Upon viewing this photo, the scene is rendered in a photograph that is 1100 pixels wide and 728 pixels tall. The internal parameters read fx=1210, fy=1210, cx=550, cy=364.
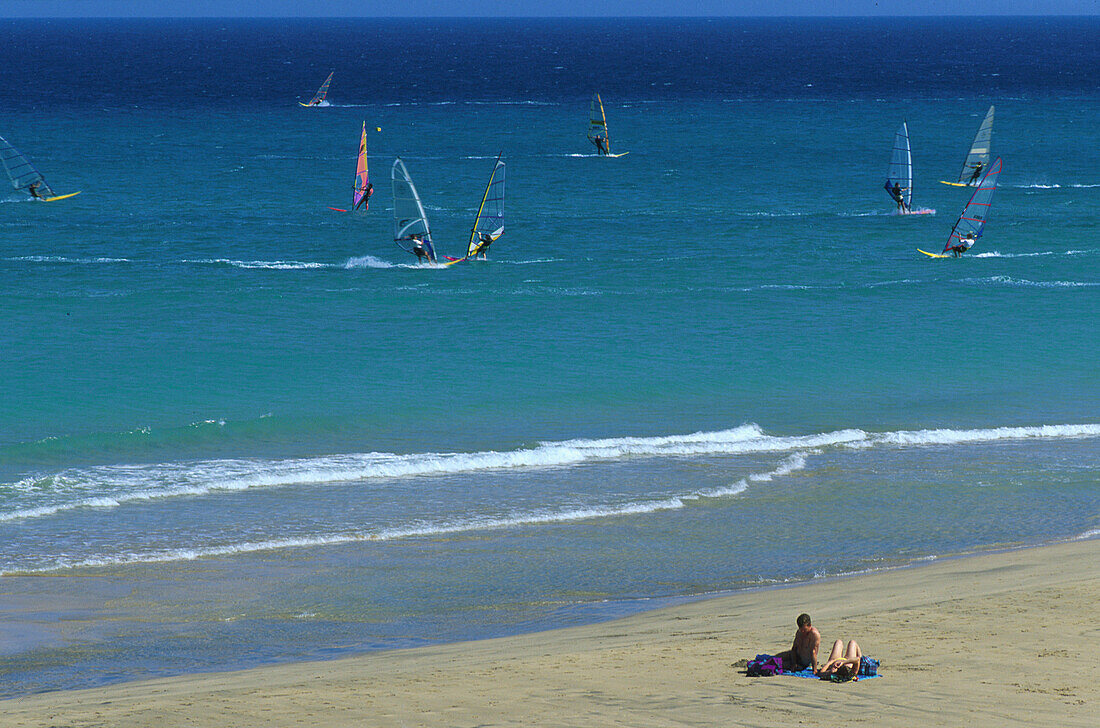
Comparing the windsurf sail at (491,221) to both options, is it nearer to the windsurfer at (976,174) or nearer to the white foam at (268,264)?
the white foam at (268,264)

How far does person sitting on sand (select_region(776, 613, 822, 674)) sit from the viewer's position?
1019 cm

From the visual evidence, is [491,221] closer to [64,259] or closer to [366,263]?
[366,263]

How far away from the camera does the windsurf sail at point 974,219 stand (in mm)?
35875

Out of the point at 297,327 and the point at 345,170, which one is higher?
the point at 345,170

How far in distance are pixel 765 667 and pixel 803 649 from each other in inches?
14.1

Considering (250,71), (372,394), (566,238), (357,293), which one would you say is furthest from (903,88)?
(372,394)

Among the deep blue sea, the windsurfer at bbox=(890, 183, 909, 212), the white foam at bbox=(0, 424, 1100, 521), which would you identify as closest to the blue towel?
the deep blue sea

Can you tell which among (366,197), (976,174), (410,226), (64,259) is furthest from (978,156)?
(64,259)

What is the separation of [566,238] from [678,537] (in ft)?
78.9

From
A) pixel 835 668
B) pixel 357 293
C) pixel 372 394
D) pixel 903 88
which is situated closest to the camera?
pixel 835 668

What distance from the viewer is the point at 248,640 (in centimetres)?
1231

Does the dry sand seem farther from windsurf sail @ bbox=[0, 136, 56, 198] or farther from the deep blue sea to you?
windsurf sail @ bbox=[0, 136, 56, 198]

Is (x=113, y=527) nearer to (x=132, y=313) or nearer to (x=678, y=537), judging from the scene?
(x=678, y=537)

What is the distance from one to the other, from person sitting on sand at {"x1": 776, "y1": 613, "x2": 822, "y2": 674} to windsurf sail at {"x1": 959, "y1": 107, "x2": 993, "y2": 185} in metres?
39.4
